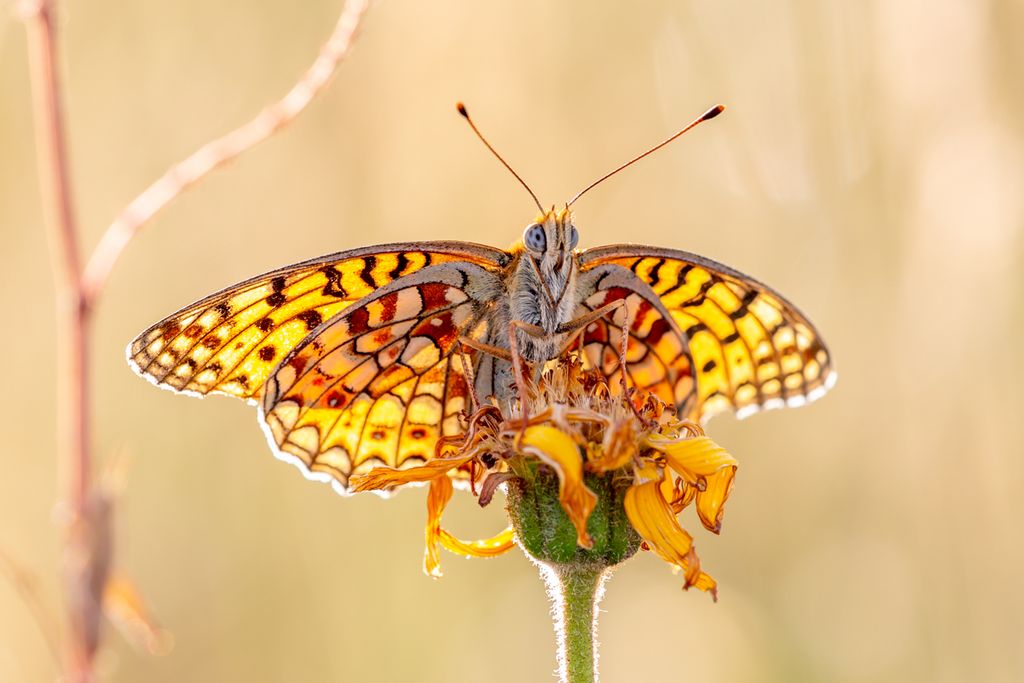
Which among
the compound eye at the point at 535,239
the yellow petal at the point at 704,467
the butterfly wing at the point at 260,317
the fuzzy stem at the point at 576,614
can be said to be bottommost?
the fuzzy stem at the point at 576,614

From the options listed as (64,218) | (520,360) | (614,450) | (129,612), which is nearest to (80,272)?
(64,218)

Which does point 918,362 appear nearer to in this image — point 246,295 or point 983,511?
point 983,511

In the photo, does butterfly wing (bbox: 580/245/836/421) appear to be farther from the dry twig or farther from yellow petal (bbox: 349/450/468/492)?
the dry twig

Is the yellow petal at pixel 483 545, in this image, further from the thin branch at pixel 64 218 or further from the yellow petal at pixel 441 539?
the thin branch at pixel 64 218

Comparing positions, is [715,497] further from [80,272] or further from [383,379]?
[80,272]

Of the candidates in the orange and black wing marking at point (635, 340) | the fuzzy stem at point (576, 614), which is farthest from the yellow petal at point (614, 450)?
the orange and black wing marking at point (635, 340)
